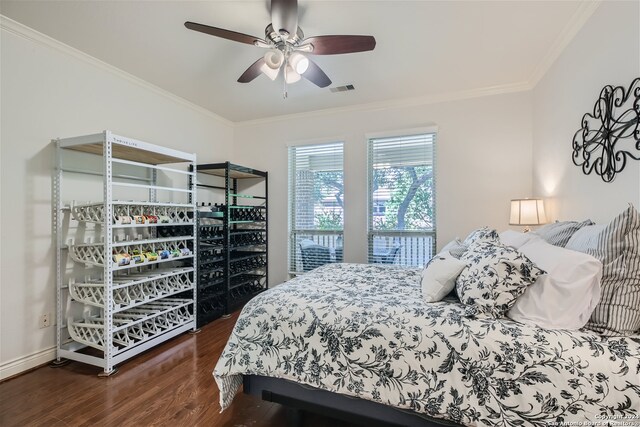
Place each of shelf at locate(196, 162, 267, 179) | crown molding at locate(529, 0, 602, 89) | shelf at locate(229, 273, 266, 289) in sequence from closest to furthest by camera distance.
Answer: crown molding at locate(529, 0, 602, 89) < shelf at locate(196, 162, 267, 179) < shelf at locate(229, 273, 266, 289)

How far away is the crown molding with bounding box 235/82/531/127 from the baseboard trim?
3.55 metres

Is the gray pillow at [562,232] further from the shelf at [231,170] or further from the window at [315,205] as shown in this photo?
the shelf at [231,170]

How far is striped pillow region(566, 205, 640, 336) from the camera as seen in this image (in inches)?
48.1

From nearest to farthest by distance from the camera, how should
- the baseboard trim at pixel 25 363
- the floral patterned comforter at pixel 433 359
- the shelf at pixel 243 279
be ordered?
the floral patterned comforter at pixel 433 359 → the baseboard trim at pixel 25 363 → the shelf at pixel 243 279

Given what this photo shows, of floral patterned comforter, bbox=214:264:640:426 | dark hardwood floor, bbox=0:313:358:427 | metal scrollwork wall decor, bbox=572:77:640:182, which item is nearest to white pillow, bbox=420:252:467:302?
floral patterned comforter, bbox=214:264:640:426

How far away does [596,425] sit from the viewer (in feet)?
3.71

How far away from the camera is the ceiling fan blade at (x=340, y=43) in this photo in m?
1.91

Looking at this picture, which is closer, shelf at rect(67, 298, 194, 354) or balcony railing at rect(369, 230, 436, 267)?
shelf at rect(67, 298, 194, 354)

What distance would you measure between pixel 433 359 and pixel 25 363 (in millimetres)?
3021

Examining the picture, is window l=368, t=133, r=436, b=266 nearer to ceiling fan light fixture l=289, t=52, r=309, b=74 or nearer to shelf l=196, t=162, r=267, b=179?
shelf l=196, t=162, r=267, b=179

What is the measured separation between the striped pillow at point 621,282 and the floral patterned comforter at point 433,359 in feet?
0.24

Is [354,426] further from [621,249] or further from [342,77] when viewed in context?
[342,77]

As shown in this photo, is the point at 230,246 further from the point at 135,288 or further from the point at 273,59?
the point at 273,59

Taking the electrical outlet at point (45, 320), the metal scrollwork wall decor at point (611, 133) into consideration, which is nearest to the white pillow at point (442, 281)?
the metal scrollwork wall decor at point (611, 133)
